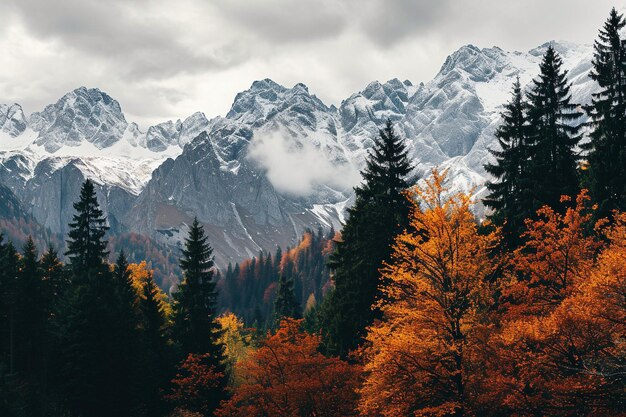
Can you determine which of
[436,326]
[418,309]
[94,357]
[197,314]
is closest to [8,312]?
[94,357]

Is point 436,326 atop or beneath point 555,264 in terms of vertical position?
beneath

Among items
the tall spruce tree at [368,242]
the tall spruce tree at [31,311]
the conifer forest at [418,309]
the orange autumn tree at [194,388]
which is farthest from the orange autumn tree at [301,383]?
the tall spruce tree at [31,311]

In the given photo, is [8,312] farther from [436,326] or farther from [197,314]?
[436,326]

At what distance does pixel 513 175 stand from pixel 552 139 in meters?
3.74

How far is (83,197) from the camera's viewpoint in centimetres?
5022

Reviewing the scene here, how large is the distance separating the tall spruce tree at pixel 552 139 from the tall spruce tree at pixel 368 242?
877 centimetres

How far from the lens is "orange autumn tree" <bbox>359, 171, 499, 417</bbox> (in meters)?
18.6

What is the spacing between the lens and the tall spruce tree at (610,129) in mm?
33375

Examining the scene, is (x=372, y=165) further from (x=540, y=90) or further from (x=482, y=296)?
(x=482, y=296)

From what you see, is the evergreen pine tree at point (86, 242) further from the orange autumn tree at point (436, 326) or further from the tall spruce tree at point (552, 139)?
the tall spruce tree at point (552, 139)

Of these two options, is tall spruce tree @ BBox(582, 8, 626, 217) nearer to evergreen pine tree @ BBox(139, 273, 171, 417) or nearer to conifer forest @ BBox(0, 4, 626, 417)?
conifer forest @ BBox(0, 4, 626, 417)

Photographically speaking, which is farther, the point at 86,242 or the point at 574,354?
the point at 86,242

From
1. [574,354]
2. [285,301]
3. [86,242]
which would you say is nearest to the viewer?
[574,354]

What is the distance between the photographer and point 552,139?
1464 inches
